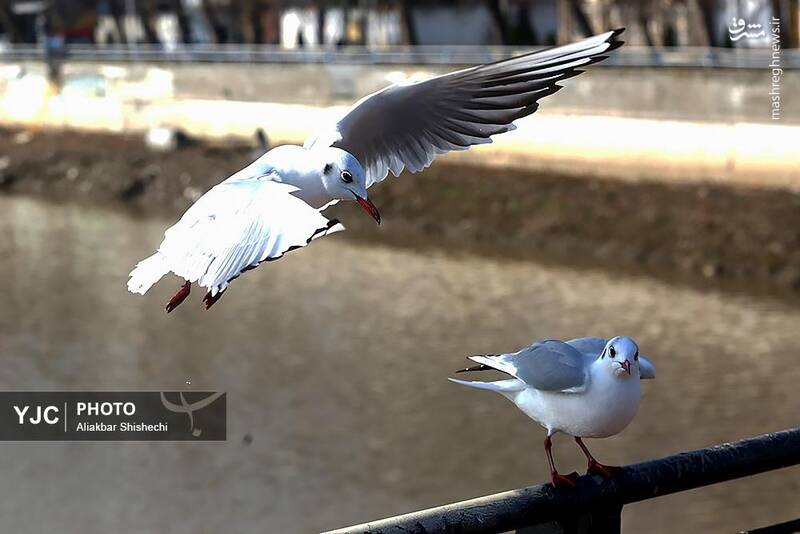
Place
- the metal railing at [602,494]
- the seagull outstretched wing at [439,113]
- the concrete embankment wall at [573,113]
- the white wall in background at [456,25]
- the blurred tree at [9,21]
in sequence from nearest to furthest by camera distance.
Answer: the metal railing at [602,494] → the seagull outstretched wing at [439,113] → the concrete embankment wall at [573,113] → the white wall in background at [456,25] → the blurred tree at [9,21]

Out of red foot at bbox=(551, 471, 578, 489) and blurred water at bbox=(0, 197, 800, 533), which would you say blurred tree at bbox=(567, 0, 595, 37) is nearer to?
blurred water at bbox=(0, 197, 800, 533)

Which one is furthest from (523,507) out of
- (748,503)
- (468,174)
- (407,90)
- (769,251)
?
(468,174)

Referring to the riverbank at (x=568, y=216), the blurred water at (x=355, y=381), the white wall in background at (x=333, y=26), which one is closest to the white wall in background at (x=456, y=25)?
the white wall in background at (x=333, y=26)

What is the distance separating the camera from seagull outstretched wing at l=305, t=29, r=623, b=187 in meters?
3.08

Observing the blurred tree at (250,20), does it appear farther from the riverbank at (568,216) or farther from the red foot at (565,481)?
the red foot at (565,481)

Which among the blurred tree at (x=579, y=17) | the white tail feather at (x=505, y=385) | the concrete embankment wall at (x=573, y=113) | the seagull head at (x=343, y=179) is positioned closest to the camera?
the white tail feather at (x=505, y=385)

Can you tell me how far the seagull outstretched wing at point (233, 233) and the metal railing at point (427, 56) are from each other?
874 cm

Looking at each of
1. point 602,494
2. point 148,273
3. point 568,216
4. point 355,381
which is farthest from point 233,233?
point 568,216

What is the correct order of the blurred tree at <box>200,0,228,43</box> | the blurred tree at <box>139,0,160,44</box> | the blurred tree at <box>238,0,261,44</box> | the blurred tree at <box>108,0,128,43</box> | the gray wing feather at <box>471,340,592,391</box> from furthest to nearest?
1. the blurred tree at <box>108,0,128,43</box>
2. the blurred tree at <box>139,0,160,44</box>
3. the blurred tree at <box>200,0,228,43</box>
4. the blurred tree at <box>238,0,261,44</box>
5. the gray wing feather at <box>471,340,592,391</box>

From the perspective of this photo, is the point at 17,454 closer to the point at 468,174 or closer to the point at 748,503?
the point at 748,503

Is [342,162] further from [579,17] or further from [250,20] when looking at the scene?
[250,20]

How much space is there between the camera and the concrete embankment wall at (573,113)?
530 inches

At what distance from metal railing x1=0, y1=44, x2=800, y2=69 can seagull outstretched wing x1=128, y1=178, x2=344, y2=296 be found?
8736 mm

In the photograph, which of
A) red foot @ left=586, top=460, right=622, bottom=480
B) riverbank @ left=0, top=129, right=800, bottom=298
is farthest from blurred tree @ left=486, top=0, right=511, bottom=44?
red foot @ left=586, top=460, right=622, bottom=480
